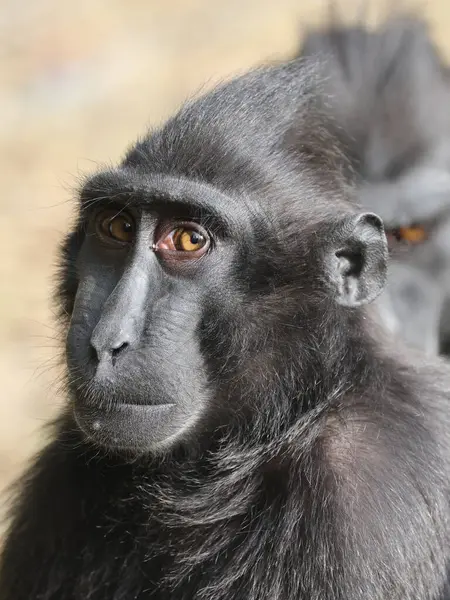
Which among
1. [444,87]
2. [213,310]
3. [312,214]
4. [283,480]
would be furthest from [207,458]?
[444,87]

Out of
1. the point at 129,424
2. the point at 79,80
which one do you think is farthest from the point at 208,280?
the point at 79,80

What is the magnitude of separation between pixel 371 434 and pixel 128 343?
1.00 m

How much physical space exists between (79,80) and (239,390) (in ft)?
30.8

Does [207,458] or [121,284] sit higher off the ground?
[121,284]

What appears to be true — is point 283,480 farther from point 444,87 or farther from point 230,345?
point 444,87

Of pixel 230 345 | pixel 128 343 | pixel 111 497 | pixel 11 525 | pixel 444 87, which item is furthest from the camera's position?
pixel 444 87

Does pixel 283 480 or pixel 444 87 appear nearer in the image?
pixel 283 480

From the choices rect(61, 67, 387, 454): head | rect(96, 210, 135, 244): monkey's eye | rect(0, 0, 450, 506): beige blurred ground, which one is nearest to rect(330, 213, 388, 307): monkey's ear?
rect(61, 67, 387, 454): head

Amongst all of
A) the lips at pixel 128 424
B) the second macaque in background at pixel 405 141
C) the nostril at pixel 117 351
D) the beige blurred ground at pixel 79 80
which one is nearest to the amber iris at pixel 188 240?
the nostril at pixel 117 351

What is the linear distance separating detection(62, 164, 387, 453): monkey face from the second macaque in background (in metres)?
2.18

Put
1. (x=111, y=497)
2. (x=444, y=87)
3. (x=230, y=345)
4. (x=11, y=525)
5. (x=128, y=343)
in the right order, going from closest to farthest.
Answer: (x=128, y=343)
(x=230, y=345)
(x=111, y=497)
(x=11, y=525)
(x=444, y=87)

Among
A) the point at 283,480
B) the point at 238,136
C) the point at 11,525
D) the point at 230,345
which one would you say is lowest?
the point at 11,525

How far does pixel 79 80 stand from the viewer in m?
12.7

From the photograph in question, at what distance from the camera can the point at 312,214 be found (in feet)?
13.4
